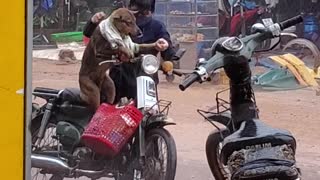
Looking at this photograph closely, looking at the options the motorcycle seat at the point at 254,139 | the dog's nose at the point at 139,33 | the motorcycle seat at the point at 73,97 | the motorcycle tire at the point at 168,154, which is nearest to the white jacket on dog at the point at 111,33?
the dog's nose at the point at 139,33

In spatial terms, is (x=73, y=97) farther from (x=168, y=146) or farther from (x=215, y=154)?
(x=215, y=154)

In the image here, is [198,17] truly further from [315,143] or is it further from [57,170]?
[57,170]

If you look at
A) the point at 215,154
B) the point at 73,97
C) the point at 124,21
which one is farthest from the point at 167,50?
the point at 215,154

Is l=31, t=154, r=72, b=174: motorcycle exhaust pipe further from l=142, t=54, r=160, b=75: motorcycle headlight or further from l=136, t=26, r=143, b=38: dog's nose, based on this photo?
l=136, t=26, r=143, b=38: dog's nose

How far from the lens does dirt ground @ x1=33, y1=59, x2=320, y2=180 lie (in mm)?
3901

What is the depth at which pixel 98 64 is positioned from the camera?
3359mm

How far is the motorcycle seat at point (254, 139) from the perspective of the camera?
7.64 ft

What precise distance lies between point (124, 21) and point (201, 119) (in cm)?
195

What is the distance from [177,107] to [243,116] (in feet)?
9.97
